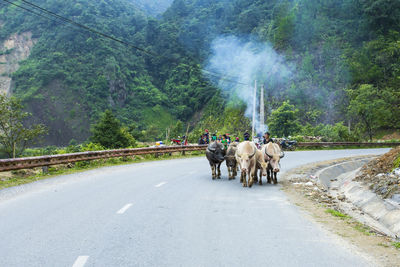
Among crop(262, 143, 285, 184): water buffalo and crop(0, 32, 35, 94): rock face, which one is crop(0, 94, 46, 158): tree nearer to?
crop(262, 143, 285, 184): water buffalo

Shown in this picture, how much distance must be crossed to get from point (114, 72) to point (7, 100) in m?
93.9

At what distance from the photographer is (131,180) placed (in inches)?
556

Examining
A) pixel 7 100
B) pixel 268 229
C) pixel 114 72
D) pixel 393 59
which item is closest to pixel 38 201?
pixel 268 229

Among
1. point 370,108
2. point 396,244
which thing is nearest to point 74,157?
point 396,244

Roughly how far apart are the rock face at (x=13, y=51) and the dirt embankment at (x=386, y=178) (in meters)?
126

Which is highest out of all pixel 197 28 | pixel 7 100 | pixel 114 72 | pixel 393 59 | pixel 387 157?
pixel 197 28

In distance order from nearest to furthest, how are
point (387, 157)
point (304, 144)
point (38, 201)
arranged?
point (38, 201), point (387, 157), point (304, 144)

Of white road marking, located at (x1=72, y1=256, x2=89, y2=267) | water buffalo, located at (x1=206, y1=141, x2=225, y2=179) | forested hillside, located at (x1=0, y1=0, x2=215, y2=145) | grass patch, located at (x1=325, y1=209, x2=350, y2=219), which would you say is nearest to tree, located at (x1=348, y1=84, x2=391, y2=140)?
water buffalo, located at (x1=206, y1=141, x2=225, y2=179)

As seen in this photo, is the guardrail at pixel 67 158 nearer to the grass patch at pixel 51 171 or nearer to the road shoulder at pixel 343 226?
the grass patch at pixel 51 171

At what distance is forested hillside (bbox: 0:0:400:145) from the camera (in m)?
68.8

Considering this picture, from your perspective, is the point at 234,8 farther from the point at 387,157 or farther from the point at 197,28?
the point at 387,157

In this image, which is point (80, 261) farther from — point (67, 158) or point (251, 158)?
point (67, 158)

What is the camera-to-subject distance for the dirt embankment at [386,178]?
9461 mm

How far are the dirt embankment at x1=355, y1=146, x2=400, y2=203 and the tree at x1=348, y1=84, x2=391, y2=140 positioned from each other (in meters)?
45.4
